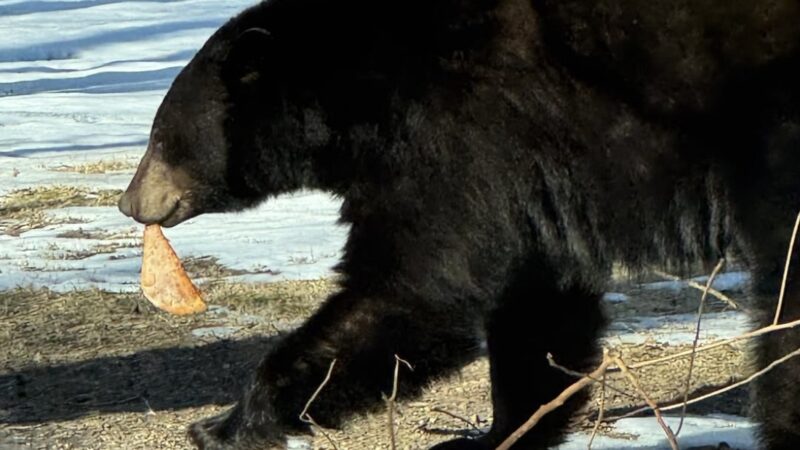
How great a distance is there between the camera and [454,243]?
4.65 meters

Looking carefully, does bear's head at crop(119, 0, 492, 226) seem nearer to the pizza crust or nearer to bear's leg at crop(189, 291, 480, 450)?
the pizza crust

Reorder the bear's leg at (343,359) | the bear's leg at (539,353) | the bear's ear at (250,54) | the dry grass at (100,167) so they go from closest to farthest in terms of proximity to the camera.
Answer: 1. the bear's leg at (343,359)
2. the bear's ear at (250,54)
3. the bear's leg at (539,353)
4. the dry grass at (100,167)

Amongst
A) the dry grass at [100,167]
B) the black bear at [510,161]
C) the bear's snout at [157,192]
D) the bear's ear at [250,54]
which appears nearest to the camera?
the black bear at [510,161]

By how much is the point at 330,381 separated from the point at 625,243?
Answer: 0.99 m

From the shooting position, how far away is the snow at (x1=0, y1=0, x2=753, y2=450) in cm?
731

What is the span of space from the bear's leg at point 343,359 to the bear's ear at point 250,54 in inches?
34.8

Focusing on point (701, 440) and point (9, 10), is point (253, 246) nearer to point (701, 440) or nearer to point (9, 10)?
Answer: point (701, 440)

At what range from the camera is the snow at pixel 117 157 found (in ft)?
24.0

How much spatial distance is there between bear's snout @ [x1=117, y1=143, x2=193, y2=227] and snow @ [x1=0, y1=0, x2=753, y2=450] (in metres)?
1.61

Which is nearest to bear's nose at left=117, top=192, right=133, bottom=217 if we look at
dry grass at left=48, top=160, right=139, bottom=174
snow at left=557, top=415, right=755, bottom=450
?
snow at left=557, top=415, right=755, bottom=450

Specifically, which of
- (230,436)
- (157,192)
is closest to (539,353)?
(230,436)

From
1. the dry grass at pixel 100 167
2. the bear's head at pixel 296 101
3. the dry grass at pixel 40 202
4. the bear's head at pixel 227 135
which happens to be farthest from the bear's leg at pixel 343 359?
the dry grass at pixel 100 167

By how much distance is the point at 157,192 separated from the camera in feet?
18.1

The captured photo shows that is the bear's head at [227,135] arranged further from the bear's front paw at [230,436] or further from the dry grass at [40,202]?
the dry grass at [40,202]
